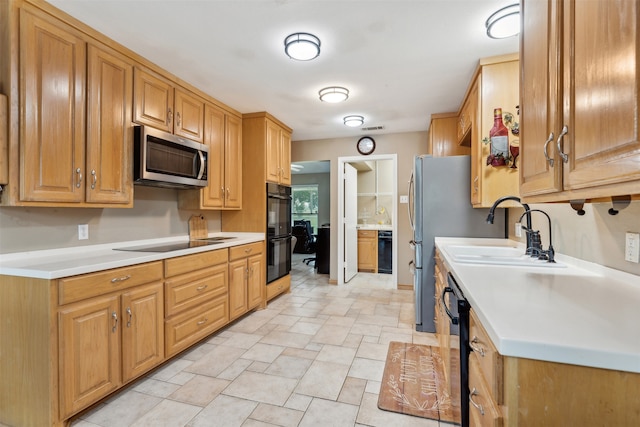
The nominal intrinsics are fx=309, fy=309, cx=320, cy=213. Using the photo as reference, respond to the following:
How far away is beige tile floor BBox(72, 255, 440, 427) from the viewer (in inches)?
68.9

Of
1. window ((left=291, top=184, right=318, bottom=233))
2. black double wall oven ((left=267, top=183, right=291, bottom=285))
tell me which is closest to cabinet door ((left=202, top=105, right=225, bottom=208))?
black double wall oven ((left=267, top=183, right=291, bottom=285))

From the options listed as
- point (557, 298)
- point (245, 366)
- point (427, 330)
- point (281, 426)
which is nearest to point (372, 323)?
point (427, 330)

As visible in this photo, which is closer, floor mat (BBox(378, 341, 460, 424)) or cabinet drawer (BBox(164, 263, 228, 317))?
floor mat (BBox(378, 341, 460, 424))

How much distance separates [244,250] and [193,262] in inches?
32.3

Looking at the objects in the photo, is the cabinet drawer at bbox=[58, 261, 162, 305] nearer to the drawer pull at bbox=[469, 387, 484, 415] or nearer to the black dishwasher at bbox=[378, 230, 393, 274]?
the drawer pull at bbox=[469, 387, 484, 415]

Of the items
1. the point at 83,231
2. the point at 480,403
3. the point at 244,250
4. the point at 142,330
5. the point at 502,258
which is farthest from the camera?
the point at 244,250

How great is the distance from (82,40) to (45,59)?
1.04ft

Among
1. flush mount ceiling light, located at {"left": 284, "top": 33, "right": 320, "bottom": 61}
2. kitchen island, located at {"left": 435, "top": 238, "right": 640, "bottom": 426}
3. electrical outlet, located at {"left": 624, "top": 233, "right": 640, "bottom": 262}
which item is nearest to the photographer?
kitchen island, located at {"left": 435, "top": 238, "right": 640, "bottom": 426}

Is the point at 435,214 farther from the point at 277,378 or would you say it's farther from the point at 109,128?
the point at 109,128

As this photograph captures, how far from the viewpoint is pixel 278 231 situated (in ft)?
13.4

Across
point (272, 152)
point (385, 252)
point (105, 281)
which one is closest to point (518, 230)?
point (272, 152)

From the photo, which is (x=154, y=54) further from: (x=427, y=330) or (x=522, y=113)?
(x=427, y=330)

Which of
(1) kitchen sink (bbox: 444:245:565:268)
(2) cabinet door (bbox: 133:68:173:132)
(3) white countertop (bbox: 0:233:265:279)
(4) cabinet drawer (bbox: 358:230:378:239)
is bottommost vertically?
(4) cabinet drawer (bbox: 358:230:378:239)

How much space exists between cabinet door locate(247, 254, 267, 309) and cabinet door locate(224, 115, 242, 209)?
2.34 ft
